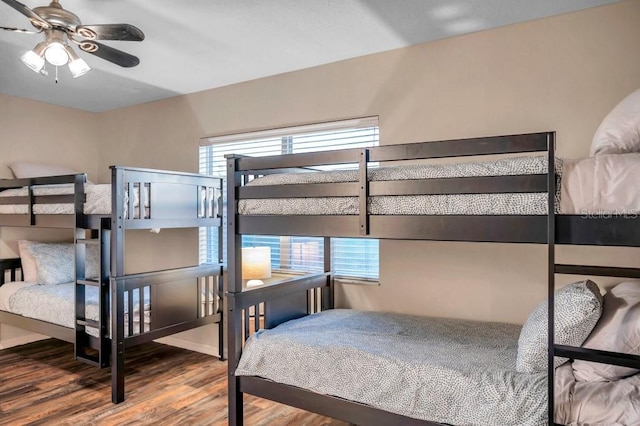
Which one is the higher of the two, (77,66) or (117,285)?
(77,66)

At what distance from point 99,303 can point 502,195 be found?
2.61 metres

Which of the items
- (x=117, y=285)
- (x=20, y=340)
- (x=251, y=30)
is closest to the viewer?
(x=251, y=30)

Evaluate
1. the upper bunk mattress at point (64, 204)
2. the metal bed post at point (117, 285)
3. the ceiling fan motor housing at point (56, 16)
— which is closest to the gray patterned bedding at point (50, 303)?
the metal bed post at point (117, 285)

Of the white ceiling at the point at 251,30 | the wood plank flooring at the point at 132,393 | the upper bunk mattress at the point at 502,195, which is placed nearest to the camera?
the upper bunk mattress at the point at 502,195

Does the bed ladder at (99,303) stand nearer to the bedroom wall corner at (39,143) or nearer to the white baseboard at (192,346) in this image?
the white baseboard at (192,346)

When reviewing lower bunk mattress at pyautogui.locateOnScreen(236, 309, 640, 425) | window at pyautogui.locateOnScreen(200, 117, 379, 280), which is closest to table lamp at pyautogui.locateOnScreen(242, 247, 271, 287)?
window at pyautogui.locateOnScreen(200, 117, 379, 280)

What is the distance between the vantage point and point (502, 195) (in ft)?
5.32

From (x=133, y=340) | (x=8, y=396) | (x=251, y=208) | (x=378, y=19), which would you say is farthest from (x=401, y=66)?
(x=8, y=396)

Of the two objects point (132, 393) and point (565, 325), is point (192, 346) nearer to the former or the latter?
point (132, 393)

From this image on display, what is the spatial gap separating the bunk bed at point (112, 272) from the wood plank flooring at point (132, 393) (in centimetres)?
22

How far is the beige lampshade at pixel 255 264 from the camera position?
3.25 m

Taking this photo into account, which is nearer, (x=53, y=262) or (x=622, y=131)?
(x=622, y=131)

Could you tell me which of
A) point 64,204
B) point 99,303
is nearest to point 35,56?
point 64,204

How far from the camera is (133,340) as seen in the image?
302cm
